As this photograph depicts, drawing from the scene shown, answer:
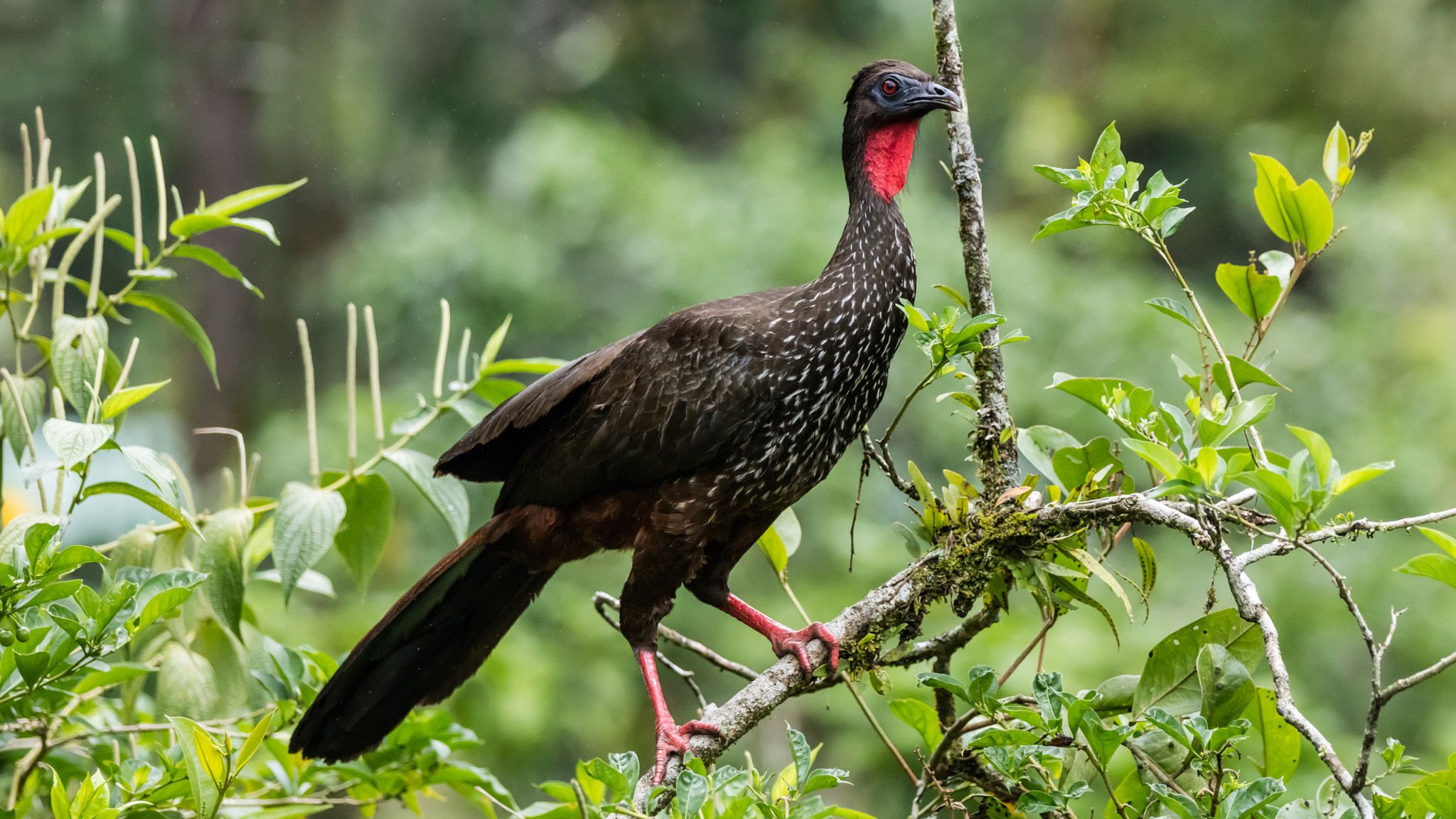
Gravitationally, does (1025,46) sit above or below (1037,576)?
above

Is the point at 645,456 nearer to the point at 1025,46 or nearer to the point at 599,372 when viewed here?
the point at 599,372

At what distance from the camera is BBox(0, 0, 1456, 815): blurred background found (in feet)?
17.1

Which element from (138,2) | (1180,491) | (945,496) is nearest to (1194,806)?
(1180,491)

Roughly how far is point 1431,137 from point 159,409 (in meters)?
8.45

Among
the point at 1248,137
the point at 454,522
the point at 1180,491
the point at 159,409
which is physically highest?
the point at 1248,137

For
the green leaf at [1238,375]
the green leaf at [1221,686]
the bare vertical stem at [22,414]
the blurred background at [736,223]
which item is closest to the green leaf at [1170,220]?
the green leaf at [1238,375]

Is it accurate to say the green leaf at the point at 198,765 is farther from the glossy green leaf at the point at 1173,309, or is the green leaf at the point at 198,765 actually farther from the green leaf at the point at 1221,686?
the glossy green leaf at the point at 1173,309

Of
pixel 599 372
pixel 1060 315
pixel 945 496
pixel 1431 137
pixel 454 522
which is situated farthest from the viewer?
pixel 1431 137

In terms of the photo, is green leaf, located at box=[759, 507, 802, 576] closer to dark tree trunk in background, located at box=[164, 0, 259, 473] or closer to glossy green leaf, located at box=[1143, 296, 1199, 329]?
glossy green leaf, located at box=[1143, 296, 1199, 329]

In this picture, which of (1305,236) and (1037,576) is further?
(1037,576)

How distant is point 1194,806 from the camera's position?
4.03 feet

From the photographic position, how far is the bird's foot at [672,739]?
1.89 meters

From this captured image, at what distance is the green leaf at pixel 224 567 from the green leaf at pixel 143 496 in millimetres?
198

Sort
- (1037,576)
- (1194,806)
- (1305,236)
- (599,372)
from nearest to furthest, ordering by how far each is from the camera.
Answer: (1194,806), (1305,236), (1037,576), (599,372)
